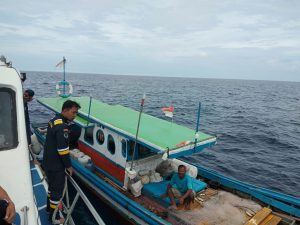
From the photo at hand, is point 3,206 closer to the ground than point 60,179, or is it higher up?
→ higher up

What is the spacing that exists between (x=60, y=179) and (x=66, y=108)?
1488 mm

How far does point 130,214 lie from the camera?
8641mm

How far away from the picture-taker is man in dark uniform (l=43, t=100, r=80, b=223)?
17.7 ft

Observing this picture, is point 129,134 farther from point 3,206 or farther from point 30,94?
point 3,206

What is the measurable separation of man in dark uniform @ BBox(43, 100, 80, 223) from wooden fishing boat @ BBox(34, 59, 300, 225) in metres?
2.59

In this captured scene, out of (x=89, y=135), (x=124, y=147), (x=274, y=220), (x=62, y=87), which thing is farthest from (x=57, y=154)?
(x=62, y=87)

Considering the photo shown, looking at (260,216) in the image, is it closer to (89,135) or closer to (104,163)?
(104,163)

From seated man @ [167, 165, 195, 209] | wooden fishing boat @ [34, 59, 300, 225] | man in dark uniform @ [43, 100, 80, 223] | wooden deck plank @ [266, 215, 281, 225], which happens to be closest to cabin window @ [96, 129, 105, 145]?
wooden fishing boat @ [34, 59, 300, 225]

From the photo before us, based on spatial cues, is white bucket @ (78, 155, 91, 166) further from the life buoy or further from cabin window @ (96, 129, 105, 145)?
the life buoy

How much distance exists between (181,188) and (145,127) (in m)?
2.35

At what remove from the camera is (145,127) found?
934 centimetres

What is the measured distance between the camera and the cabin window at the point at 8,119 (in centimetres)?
424

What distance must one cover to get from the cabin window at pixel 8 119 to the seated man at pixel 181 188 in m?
5.50

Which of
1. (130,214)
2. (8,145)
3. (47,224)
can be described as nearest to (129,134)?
(130,214)
